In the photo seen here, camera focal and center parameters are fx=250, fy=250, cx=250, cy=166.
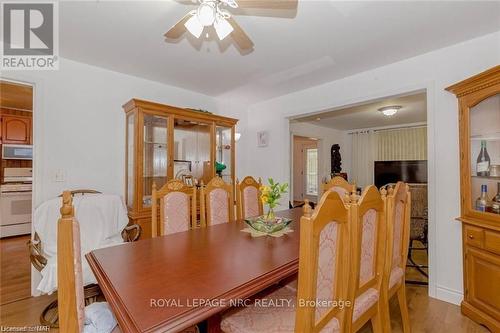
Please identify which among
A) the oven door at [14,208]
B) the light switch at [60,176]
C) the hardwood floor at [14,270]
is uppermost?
the light switch at [60,176]

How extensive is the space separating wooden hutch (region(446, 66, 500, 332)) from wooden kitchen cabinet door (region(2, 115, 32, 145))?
21.4ft

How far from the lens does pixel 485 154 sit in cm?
214

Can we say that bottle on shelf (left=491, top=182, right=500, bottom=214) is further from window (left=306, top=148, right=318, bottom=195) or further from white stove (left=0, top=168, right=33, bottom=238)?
white stove (left=0, top=168, right=33, bottom=238)

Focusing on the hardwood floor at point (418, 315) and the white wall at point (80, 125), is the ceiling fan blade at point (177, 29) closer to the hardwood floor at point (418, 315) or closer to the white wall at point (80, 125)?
the white wall at point (80, 125)

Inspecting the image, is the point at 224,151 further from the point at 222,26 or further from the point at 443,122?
the point at 443,122

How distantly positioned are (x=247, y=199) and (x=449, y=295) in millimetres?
2105

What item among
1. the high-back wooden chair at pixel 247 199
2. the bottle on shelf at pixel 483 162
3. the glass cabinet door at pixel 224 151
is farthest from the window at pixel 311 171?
the bottle on shelf at pixel 483 162

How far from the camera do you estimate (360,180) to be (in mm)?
6898

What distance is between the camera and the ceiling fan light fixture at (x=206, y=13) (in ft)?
4.58

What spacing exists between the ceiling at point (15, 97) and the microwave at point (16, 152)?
73 cm

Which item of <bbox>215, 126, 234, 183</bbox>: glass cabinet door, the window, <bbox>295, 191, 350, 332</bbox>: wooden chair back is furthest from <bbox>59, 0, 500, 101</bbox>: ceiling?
the window

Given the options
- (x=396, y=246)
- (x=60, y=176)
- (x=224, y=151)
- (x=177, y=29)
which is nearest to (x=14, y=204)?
(x=60, y=176)

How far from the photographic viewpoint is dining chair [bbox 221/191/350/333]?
0.89 meters

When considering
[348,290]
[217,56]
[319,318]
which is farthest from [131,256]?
[217,56]
